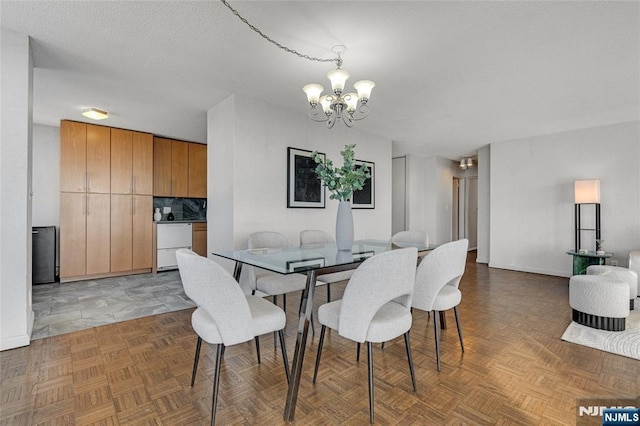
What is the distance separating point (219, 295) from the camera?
1472mm

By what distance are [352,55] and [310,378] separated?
2.56 metres

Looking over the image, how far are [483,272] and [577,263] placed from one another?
1.38 meters

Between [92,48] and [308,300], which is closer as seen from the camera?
[308,300]

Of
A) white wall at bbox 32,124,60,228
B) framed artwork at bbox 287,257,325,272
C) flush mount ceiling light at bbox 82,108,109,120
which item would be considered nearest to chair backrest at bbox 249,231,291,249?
framed artwork at bbox 287,257,325,272

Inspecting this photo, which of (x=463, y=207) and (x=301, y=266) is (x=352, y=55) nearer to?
(x=301, y=266)

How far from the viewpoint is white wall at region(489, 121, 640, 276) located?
179 inches

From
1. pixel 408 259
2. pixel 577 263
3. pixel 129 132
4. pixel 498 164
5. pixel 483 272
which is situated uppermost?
pixel 129 132

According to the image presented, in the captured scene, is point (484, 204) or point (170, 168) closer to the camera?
point (170, 168)

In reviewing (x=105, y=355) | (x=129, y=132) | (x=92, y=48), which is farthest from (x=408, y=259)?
(x=129, y=132)

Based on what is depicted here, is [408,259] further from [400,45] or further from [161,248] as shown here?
[161,248]

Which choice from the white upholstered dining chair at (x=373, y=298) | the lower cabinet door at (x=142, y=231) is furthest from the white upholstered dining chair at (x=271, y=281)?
the lower cabinet door at (x=142, y=231)

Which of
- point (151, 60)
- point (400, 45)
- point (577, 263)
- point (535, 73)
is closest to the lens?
point (400, 45)

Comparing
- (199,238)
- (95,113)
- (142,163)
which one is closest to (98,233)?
(142,163)

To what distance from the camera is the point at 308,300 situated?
1707 mm
